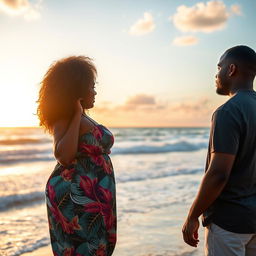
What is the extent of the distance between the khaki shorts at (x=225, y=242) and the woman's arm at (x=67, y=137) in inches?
38.7

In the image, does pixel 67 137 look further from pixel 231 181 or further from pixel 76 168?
pixel 231 181

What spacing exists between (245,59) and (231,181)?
707 millimetres

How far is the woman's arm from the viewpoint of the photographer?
2623mm

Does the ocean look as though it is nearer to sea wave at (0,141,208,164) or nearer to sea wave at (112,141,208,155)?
sea wave at (0,141,208,164)

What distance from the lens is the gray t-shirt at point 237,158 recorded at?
7.05ft

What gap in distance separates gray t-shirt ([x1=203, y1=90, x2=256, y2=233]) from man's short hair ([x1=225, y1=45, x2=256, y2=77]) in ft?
0.51

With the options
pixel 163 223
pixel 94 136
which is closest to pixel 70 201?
pixel 94 136

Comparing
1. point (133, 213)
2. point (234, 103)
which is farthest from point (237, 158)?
point (133, 213)

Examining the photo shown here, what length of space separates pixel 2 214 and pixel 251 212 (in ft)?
19.8

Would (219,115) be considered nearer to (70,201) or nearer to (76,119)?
(76,119)

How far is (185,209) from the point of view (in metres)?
7.43

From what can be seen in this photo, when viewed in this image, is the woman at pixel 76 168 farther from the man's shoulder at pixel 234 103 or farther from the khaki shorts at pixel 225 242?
the man's shoulder at pixel 234 103

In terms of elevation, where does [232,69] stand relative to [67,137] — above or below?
above

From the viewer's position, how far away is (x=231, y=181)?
2.23 m
